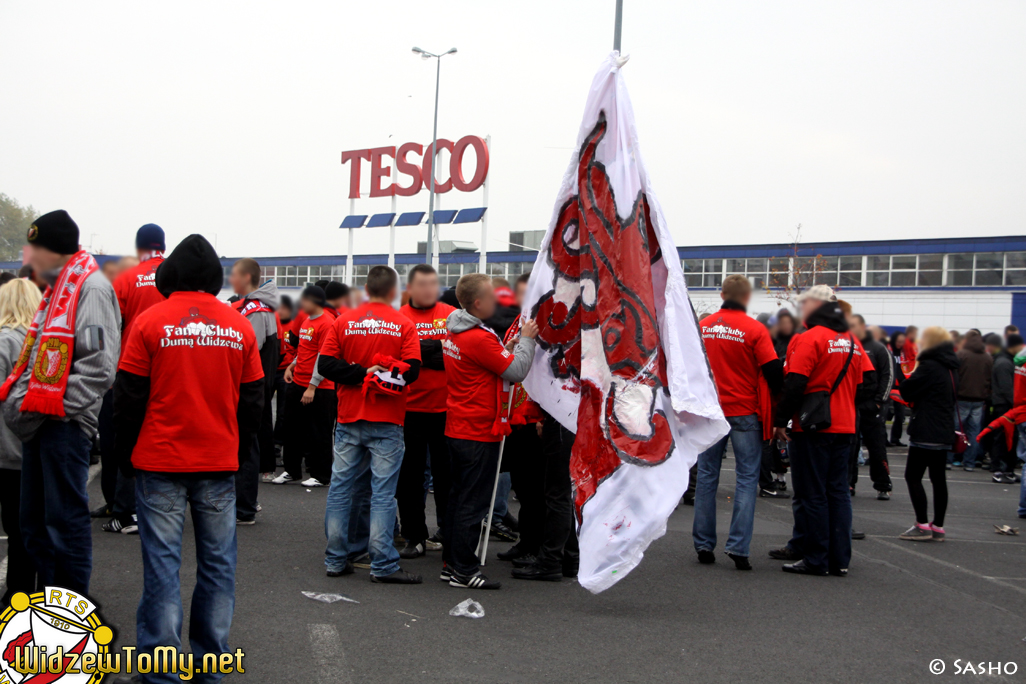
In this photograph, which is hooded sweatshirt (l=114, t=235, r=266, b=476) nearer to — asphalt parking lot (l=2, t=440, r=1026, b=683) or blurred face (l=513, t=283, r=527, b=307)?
asphalt parking lot (l=2, t=440, r=1026, b=683)

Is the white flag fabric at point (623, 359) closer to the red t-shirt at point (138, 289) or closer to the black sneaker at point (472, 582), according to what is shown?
the black sneaker at point (472, 582)

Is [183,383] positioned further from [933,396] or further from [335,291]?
[933,396]

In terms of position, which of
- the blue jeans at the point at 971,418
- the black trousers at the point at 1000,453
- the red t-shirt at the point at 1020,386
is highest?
the red t-shirt at the point at 1020,386

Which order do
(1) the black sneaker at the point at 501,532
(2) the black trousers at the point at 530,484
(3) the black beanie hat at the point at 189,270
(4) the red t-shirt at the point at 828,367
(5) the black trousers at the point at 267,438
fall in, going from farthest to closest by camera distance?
(5) the black trousers at the point at 267,438 < (1) the black sneaker at the point at 501,532 < (4) the red t-shirt at the point at 828,367 < (2) the black trousers at the point at 530,484 < (3) the black beanie hat at the point at 189,270

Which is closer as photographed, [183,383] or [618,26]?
[183,383]

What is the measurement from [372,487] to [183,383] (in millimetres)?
2332

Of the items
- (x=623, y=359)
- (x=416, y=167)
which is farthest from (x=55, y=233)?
(x=416, y=167)

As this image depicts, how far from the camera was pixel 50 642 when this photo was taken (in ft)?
11.6

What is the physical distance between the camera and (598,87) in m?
5.14

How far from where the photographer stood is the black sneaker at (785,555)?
22.6ft

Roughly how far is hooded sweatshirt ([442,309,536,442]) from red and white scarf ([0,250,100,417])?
227cm

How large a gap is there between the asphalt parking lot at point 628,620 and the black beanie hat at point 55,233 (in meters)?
1.98

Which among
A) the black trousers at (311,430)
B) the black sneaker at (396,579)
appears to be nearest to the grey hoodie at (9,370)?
Answer: the black sneaker at (396,579)

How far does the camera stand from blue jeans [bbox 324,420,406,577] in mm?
5621
